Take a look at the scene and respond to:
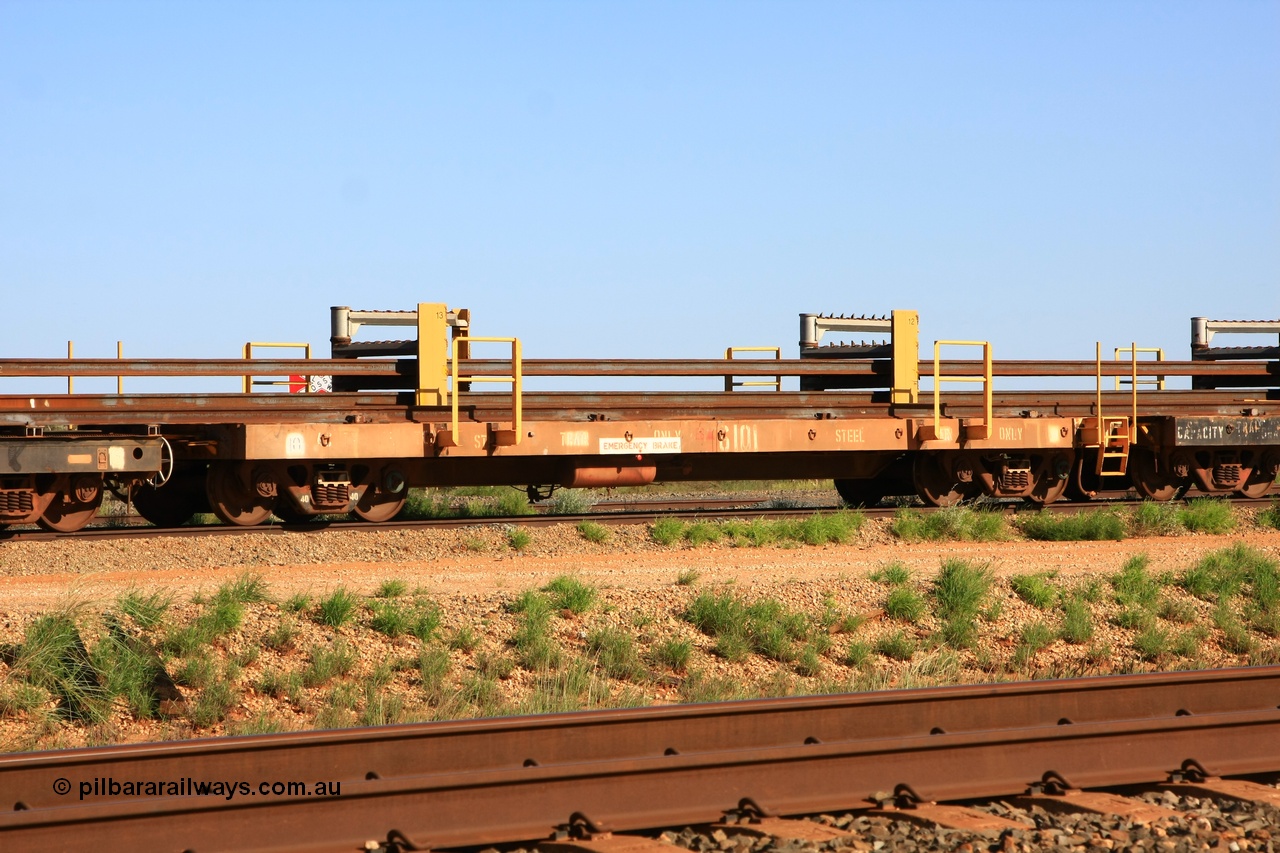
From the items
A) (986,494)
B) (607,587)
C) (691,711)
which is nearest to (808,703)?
(691,711)

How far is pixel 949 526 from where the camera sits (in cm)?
1434

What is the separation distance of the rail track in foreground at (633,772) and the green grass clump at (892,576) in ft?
12.5

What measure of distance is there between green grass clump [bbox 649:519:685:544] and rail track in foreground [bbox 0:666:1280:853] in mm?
7008

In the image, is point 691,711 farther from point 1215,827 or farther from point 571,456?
point 571,456

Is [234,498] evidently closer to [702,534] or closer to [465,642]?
[702,534]

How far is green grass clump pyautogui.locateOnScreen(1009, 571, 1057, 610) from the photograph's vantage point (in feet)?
33.6

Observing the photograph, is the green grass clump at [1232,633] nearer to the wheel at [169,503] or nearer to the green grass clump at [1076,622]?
the green grass clump at [1076,622]

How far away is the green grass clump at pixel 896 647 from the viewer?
9133 millimetres

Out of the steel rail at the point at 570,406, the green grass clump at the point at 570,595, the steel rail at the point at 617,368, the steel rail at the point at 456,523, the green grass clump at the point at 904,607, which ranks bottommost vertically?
the green grass clump at the point at 904,607

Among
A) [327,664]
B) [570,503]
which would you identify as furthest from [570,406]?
[327,664]

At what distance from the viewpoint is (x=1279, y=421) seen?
17141 mm

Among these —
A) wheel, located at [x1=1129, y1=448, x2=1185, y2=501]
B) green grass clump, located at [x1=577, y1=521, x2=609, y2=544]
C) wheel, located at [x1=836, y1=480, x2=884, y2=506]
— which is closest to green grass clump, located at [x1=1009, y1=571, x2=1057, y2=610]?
green grass clump, located at [x1=577, y1=521, x2=609, y2=544]

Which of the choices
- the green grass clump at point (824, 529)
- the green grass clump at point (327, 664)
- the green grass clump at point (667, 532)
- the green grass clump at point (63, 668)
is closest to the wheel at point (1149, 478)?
the green grass clump at point (824, 529)

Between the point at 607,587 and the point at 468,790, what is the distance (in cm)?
504
